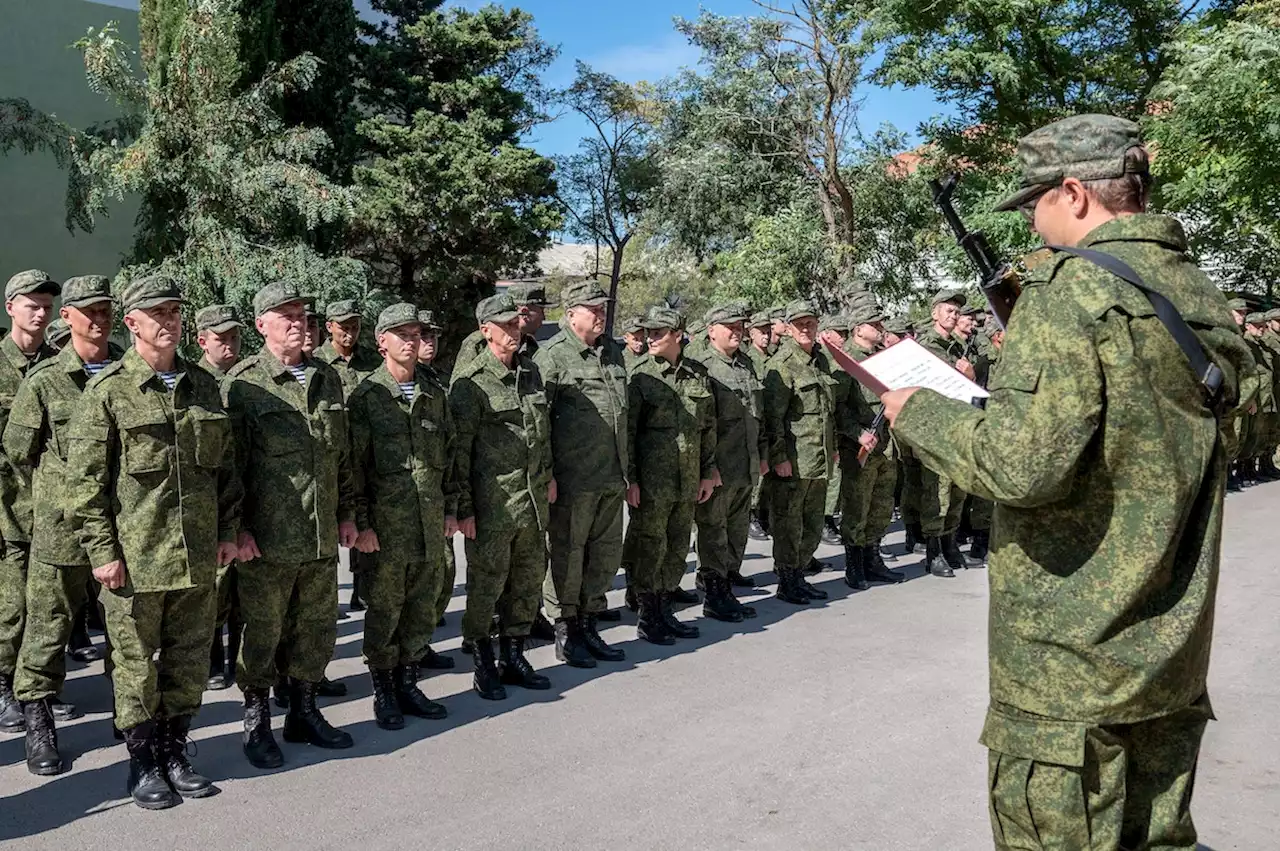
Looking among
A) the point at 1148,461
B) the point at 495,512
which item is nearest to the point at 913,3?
the point at 495,512

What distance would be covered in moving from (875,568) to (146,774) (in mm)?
6085

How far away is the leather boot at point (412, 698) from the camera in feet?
19.2

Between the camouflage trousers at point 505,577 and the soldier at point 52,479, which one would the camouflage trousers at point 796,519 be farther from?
the soldier at point 52,479

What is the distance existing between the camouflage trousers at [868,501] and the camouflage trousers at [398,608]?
14.1 feet

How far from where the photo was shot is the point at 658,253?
102ft

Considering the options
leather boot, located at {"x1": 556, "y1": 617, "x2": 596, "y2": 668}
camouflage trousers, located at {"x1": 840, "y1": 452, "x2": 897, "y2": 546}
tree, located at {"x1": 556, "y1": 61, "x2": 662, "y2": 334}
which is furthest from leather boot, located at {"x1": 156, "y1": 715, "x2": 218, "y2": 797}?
tree, located at {"x1": 556, "y1": 61, "x2": 662, "y2": 334}

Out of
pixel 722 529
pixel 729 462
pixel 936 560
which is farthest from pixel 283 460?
pixel 936 560

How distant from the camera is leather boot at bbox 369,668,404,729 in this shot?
568cm

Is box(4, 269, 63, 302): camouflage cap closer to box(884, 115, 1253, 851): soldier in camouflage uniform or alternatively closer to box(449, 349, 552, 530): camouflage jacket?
box(449, 349, 552, 530): camouflage jacket

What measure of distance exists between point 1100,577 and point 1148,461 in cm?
27

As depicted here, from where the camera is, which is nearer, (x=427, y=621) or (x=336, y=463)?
(x=336, y=463)

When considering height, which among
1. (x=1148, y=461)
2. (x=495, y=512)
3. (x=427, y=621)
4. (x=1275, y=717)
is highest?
(x=1148, y=461)

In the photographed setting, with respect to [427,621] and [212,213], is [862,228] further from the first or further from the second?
[427,621]

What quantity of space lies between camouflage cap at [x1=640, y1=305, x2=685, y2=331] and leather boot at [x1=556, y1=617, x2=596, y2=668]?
6.54ft
